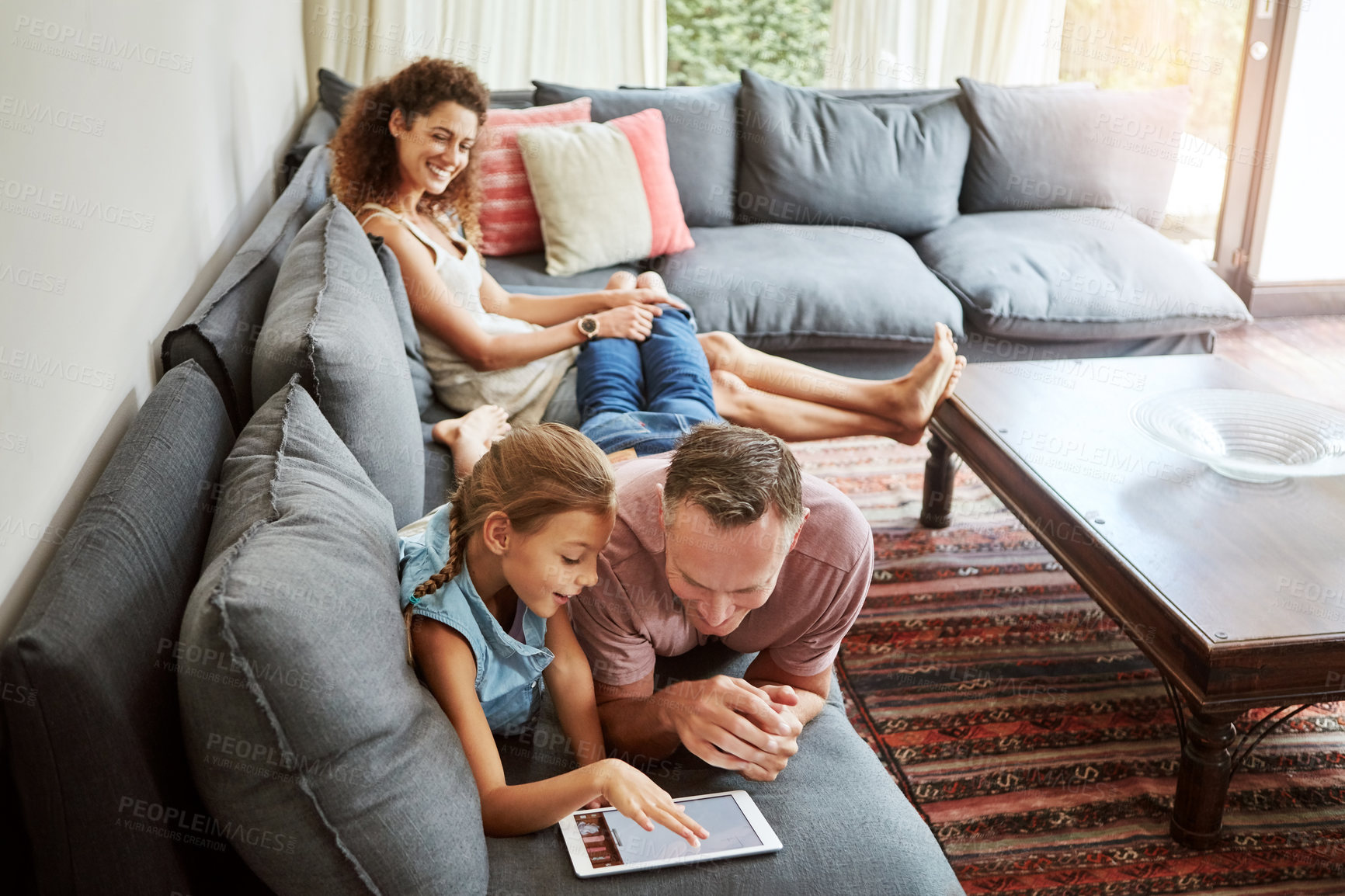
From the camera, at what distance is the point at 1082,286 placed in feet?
10.7

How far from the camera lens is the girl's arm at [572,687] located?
1397 millimetres

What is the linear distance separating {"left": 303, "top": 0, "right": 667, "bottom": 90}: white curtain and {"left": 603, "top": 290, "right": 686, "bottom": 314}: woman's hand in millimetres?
1755

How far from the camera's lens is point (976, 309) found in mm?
3203

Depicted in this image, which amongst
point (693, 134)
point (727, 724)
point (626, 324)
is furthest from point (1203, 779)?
point (693, 134)

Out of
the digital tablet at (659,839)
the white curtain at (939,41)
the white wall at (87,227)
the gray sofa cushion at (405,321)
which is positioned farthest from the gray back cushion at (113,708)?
the white curtain at (939,41)

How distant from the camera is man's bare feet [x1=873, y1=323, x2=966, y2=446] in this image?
2.54 m

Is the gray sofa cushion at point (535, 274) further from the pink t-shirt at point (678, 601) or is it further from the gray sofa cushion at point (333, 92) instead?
the pink t-shirt at point (678, 601)

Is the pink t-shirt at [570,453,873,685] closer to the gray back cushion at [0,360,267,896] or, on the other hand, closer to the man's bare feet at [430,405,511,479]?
the gray back cushion at [0,360,267,896]

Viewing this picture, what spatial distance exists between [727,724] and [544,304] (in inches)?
65.1

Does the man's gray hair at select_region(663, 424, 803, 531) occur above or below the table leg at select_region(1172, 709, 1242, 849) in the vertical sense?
above

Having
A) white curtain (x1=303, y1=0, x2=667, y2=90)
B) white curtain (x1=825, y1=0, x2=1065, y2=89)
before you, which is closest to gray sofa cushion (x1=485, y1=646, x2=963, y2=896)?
white curtain (x1=303, y1=0, x2=667, y2=90)

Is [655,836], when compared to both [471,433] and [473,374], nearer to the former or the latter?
[471,433]

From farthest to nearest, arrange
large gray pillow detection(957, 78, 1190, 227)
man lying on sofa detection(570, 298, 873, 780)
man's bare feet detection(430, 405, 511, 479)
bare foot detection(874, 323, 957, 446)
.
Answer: large gray pillow detection(957, 78, 1190, 227) → bare foot detection(874, 323, 957, 446) → man's bare feet detection(430, 405, 511, 479) → man lying on sofa detection(570, 298, 873, 780)

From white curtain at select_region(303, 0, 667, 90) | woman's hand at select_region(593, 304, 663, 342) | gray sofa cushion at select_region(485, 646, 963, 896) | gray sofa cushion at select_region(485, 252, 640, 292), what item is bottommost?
gray sofa cushion at select_region(485, 646, 963, 896)
